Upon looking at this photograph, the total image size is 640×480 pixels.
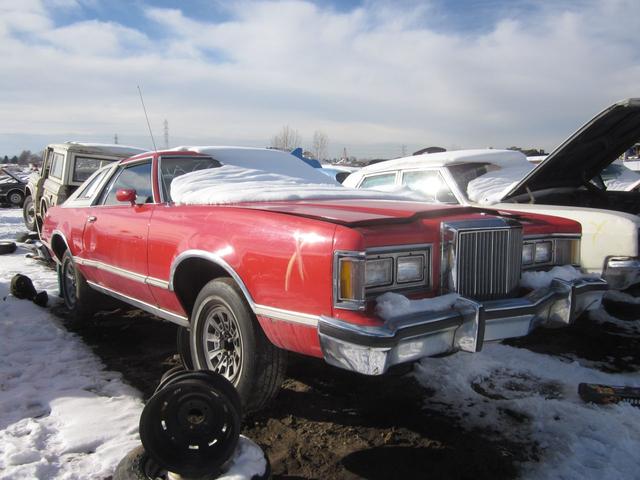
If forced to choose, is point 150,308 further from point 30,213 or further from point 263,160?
point 30,213

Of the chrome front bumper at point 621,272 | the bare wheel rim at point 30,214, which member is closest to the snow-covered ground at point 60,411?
the chrome front bumper at point 621,272

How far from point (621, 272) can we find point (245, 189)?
112 inches

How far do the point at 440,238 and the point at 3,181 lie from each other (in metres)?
23.3

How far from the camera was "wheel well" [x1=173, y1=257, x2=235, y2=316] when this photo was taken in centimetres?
314

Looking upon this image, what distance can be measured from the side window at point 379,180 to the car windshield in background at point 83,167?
528 cm

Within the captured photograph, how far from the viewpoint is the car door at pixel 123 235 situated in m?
3.65

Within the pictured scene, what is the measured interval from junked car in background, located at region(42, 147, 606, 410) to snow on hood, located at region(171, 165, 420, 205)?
0.04 ft

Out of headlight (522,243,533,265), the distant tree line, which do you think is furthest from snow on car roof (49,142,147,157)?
the distant tree line

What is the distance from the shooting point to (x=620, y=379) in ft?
11.4

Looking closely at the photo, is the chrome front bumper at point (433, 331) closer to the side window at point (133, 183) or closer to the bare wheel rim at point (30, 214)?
the side window at point (133, 183)

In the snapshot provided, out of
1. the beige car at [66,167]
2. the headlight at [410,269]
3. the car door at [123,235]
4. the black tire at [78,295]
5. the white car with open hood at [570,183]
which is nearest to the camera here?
the headlight at [410,269]

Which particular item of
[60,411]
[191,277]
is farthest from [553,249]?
[60,411]

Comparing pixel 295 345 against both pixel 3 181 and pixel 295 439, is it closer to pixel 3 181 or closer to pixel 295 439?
pixel 295 439

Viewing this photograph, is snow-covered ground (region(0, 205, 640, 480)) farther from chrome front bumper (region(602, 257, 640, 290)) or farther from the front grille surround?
the front grille surround
